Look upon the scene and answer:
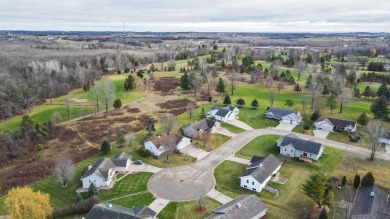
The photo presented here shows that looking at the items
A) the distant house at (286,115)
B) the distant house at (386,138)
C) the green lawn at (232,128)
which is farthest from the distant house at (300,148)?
the distant house at (286,115)

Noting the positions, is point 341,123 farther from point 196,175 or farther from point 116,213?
point 116,213

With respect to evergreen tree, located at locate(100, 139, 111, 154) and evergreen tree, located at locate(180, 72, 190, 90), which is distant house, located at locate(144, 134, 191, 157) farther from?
evergreen tree, located at locate(180, 72, 190, 90)

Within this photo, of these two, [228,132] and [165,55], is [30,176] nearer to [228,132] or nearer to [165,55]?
[228,132]

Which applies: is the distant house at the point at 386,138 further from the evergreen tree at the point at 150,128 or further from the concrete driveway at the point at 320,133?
the evergreen tree at the point at 150,128

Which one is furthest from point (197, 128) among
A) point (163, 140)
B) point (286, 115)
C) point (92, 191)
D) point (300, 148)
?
point (92, 191)

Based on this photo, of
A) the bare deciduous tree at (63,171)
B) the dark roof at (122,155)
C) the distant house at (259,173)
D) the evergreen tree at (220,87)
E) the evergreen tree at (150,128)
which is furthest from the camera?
the evergreen tree at (220,87)
